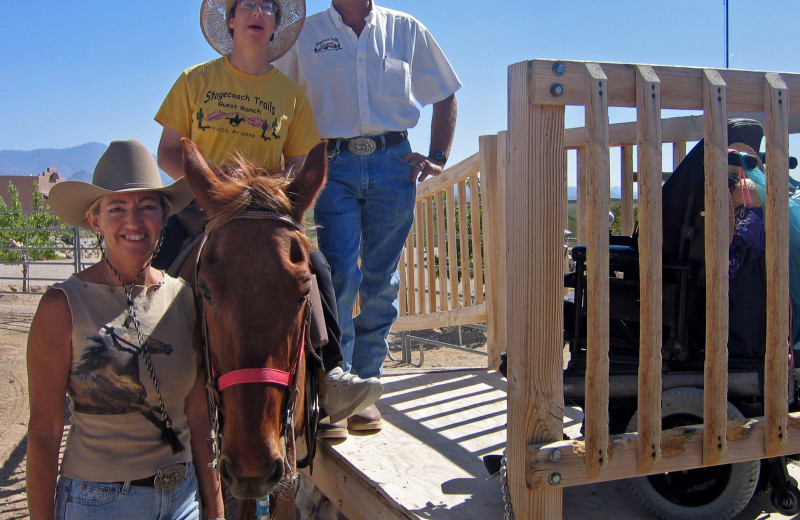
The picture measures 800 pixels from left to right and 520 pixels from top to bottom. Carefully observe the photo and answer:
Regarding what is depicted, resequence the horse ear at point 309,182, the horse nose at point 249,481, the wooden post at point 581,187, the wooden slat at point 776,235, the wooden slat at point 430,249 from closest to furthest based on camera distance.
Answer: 1. the horse nose at point 249,481
2. the wooden slat at point 776,235
3. the horse ear at point 309,182
4. the wooden post at point 581,187
5. the wooden slat at point 430,249

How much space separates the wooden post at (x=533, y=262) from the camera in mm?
1975

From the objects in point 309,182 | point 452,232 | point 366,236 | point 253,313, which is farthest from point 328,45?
point 452,232

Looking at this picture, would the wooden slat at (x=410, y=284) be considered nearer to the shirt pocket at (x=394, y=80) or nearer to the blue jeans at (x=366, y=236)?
the blue jeans at (x=366, y=236)

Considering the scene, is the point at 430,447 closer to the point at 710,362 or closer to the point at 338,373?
the point at 338,373

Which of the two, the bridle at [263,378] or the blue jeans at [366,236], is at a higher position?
the blue jeans at [366,236]

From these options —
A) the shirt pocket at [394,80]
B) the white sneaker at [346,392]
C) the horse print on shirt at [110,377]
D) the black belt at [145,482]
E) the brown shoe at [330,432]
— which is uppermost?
the shirt pocket at [394,80]

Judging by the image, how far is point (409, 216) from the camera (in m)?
3.52

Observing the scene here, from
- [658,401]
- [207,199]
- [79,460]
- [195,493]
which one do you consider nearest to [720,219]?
[658,401]

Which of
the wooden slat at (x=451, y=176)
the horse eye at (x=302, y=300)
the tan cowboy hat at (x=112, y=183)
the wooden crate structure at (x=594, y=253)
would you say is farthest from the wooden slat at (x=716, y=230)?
the wooden slat at (x=451, y=176)

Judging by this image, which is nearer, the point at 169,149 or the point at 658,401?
the point at 658,401

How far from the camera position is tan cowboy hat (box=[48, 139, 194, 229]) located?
206 centimetres

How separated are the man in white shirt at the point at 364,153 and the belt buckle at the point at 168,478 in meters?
1.29

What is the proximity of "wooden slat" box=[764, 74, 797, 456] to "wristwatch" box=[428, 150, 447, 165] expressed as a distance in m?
1.75

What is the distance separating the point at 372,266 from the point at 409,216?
0.35 metres
